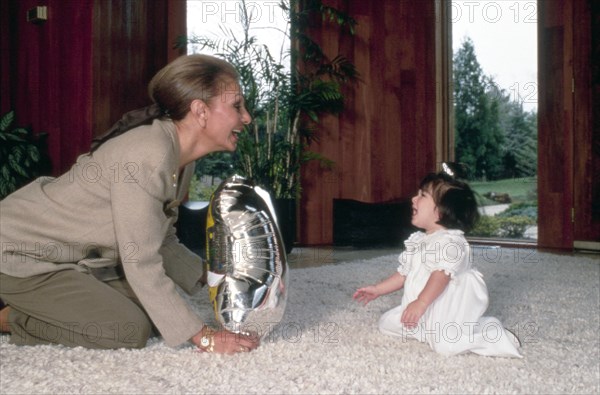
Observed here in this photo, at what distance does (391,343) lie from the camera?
5.89 feet

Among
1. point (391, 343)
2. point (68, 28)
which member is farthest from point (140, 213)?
point (68, 28)

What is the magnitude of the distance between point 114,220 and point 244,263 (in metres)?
0.34

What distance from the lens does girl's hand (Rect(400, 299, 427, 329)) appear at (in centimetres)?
168

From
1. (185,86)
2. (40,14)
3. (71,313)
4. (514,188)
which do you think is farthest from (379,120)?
(71,313)

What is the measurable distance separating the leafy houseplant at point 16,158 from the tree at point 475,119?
2.79 m

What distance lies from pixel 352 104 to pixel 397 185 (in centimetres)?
66

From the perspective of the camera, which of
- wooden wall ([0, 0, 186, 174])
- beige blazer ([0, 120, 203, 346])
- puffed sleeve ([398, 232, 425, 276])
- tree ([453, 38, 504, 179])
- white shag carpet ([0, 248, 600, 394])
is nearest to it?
white shag carpet ([0, 248, 600, 394])

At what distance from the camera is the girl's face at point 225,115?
184 cm

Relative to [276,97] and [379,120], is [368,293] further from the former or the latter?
[379,120]

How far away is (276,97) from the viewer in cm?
409

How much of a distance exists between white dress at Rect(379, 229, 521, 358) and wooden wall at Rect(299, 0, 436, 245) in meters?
2.95

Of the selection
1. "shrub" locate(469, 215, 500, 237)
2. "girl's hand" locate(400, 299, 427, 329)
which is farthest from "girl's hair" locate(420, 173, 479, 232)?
"shrub" locate(469, 215, 500, 237)

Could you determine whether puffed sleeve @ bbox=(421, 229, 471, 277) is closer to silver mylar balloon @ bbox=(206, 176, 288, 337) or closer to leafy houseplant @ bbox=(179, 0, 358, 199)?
silver mylar balloon @ bbox=(206, 176, 288, 337)

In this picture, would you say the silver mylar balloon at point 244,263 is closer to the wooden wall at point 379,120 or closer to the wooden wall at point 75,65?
the wooden wall at point 75,65
